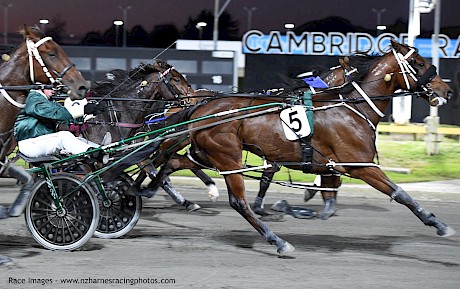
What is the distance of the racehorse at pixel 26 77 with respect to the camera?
24.0 feet

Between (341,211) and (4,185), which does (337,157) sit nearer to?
(341,211)

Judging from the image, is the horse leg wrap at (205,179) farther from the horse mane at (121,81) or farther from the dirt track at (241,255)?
the horse mane at (121,81)

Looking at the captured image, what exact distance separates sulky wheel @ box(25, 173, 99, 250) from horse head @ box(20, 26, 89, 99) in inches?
37.5

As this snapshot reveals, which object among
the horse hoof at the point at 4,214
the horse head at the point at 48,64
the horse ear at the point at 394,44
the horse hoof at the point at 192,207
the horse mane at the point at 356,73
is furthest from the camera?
the horse hoof at the point at 192,207

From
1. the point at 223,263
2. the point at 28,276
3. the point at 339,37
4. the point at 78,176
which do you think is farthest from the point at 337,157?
the point at 339,37

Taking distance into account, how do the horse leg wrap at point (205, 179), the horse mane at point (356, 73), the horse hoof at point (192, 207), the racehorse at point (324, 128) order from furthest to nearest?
the horse leg wrap at point (205, 179), the horse hoof at point (192, 207), the horse mane at point (356, 73), the racehorse at point (324, 128)

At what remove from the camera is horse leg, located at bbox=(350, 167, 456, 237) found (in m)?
7.66

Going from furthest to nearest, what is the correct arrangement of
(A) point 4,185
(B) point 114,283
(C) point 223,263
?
(A) point 4,185 → (C) point 223,263 → (B) point 114,283

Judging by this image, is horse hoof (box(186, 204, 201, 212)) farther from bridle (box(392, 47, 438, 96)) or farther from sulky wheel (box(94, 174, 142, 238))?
bridle (box(392, 47, 438, 96))

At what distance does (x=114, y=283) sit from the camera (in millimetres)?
6438

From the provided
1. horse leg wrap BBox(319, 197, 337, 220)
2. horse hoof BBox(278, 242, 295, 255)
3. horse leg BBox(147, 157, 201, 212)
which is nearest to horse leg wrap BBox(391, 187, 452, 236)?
horse hoof BBox(278, 242, 295, 255)

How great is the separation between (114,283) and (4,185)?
25.5 ft

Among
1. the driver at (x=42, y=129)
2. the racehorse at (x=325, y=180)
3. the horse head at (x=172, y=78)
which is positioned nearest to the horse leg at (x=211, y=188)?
the racehorse at (x=325, y=180)

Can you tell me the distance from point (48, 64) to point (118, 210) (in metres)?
1.89
